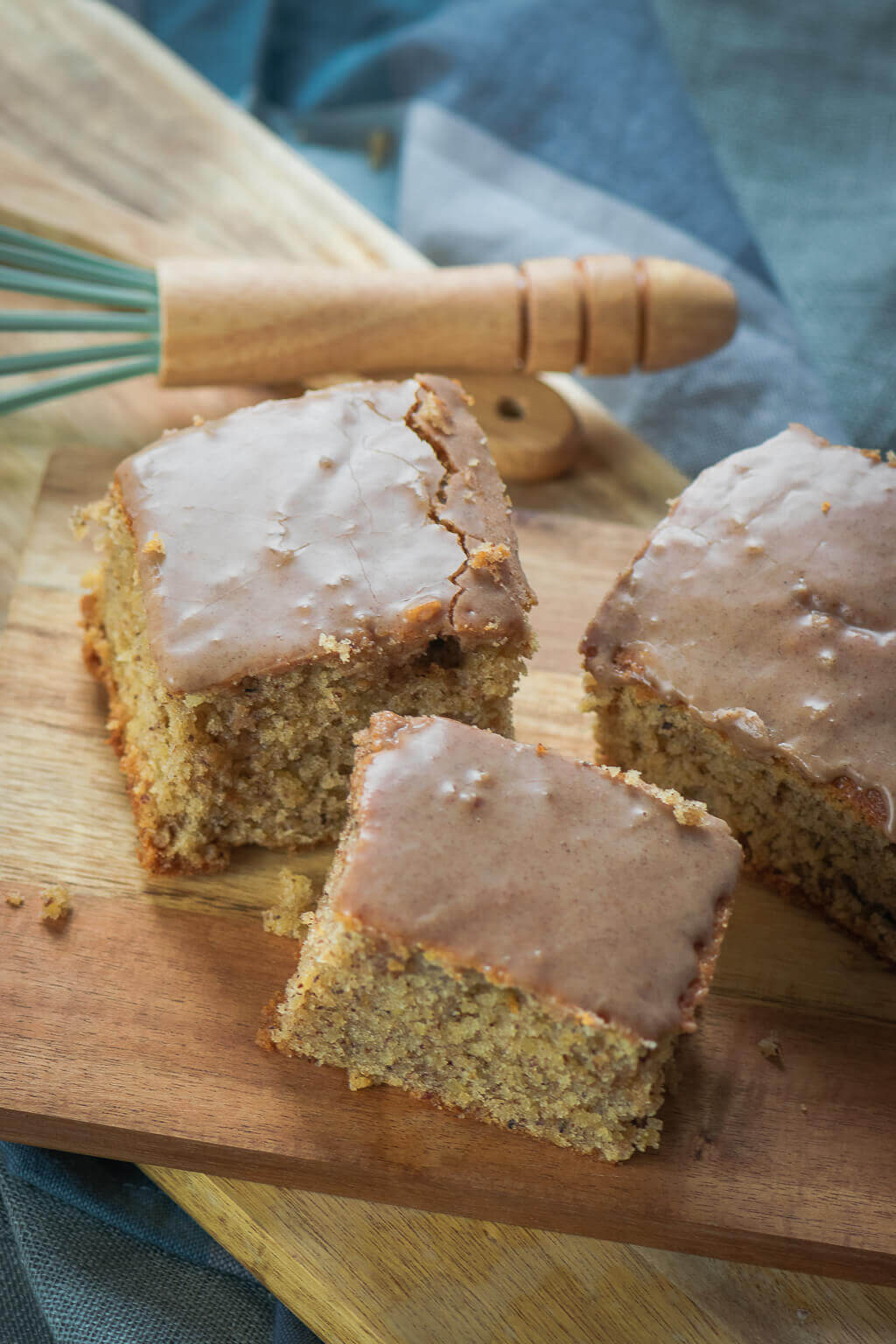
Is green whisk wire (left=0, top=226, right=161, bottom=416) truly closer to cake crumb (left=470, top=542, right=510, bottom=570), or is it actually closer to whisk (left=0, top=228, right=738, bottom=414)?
whisk (left=0, top=228, right=738, bottom=414)

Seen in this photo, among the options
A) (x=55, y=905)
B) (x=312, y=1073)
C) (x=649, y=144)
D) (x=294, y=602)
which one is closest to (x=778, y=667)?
(x=294, y=602)

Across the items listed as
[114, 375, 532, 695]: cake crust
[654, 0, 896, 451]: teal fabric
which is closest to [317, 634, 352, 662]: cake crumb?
[114, 375, 532, 695]: cake crust

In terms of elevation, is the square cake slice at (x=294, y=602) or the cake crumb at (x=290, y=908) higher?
the square cake slice at (x=294, y=602)

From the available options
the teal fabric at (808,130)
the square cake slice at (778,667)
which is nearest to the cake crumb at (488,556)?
the square cake slice at (778,667)

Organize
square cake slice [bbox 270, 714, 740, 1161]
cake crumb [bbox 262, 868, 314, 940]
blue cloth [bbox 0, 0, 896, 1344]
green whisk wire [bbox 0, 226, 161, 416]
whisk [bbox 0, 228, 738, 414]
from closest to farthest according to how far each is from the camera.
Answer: square cake slice [bbox 270, 714, 740, 1161]
cake crumb [bbox 262, 868, 314, 940]
green whisk wire [bbox 0, 226, 161, 416]
whisk [bbox 0, 228, 738, 414]
blue cloth [bbox 0, 0, 896, 1344]

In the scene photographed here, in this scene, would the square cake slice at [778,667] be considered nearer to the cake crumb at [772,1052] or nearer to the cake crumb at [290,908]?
the cake crumb at [772,1052]
